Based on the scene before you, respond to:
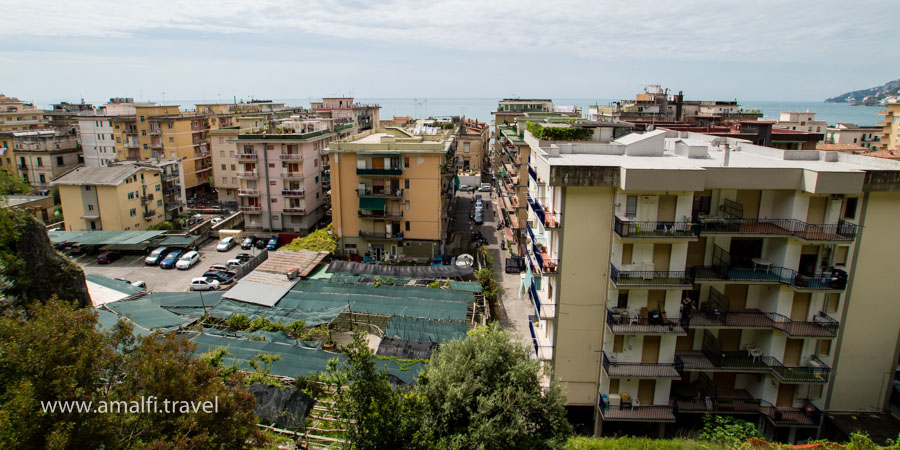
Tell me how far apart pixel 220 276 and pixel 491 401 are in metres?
30.4

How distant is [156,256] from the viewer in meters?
43.0

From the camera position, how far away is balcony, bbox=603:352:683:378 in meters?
19.2

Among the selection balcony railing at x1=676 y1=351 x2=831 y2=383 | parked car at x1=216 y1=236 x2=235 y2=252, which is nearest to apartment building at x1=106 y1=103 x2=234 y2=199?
parked car at x1=216 y1=236 x2=235 y2=252

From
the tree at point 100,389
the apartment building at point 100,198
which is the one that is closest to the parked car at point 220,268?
the apartment building at point 100,198

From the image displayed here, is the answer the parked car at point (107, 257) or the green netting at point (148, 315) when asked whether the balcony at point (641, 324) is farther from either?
the parked car at point (107, 257)

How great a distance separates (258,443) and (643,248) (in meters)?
15.0

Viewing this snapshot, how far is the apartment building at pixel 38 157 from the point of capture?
211ft

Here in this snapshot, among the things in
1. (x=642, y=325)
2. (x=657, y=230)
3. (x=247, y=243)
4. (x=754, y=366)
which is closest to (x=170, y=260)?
(x=247, y=243)

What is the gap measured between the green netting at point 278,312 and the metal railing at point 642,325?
16545 millimetres

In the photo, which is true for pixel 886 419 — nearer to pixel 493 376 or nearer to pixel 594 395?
pixel 594 395

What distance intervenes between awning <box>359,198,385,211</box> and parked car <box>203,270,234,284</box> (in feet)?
39.1

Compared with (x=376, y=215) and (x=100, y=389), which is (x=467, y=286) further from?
(x=100, y=389)

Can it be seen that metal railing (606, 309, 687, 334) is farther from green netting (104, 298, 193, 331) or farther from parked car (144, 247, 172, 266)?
parked car (144, 247, 172, 266)

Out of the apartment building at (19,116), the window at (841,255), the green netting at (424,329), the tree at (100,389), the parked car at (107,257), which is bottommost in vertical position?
the parked car at (107,257)
